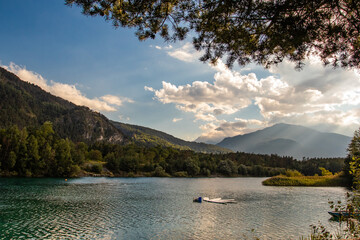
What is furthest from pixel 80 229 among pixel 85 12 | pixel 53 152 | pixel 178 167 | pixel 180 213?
pixel 178 167

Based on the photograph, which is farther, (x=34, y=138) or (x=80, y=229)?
(x=34, y=138)

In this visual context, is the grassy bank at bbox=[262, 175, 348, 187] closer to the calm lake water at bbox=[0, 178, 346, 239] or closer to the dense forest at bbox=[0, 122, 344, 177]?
the calm lake water at bbox=[0, 178, 346, 239]

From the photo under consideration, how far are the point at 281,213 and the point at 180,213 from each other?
14.1 meters

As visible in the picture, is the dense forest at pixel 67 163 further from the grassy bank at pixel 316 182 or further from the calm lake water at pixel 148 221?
the grassy bank at pixel 316 182

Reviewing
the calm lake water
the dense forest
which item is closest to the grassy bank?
the calm lake water

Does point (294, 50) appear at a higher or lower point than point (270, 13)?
lower

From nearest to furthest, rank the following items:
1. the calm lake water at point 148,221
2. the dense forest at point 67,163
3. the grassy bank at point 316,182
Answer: the calm lake water at point 148,221, the grassy bank at point 316,182, the dense forest at point 67,163

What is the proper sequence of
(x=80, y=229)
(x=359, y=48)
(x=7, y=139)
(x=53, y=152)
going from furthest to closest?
(x=53, y=152) → (x=7, y=139) → (x=80, y=229) → (x=359, y=48)

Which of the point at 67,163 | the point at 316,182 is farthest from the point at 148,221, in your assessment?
the point at 67,163

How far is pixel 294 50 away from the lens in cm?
1211

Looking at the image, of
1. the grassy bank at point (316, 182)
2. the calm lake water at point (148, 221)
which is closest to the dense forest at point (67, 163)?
the calm lake water at point (148, 221)

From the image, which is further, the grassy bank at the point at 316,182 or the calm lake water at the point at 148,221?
the grassy bank at the point at 316,182

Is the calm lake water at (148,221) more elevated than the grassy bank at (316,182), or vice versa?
the grassy bank at (316,182)

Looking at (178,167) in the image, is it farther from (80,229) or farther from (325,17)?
(325,17)
